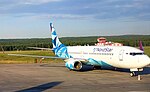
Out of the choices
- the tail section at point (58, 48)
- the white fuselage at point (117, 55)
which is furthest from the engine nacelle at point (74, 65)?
the tail section at point (58, 48)

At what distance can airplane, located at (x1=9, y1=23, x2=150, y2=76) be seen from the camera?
3185 cm

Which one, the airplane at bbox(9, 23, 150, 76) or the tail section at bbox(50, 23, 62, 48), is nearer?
the airplane at bbox(9, 23, 150, 76)

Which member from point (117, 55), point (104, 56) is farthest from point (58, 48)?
point (117, 55)

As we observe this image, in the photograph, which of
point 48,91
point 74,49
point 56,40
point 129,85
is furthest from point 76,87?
point 56,40

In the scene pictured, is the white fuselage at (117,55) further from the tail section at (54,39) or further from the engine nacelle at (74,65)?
the tail section at (54,39)

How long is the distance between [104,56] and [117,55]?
8.51ft

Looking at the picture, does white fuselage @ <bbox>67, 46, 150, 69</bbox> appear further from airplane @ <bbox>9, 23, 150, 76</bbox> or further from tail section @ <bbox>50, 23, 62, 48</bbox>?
tail section @ <bbox>50, 23, 62, 48</bbox>

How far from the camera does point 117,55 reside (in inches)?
1347

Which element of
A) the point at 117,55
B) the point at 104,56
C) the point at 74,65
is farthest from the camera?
the point at 74,65

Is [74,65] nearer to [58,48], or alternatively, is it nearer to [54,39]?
[58,48]

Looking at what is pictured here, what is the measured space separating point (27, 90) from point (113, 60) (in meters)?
13.8

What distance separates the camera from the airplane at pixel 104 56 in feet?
105

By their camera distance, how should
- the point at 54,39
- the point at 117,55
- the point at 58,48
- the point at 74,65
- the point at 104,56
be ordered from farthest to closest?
the point at 54,39
the point at 58,48
the point at 74,65
the point at 104,56
the point at 117,55

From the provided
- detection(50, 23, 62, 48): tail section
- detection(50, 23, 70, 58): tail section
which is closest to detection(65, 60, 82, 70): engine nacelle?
detection(50, 23, 70, 58): tail section
